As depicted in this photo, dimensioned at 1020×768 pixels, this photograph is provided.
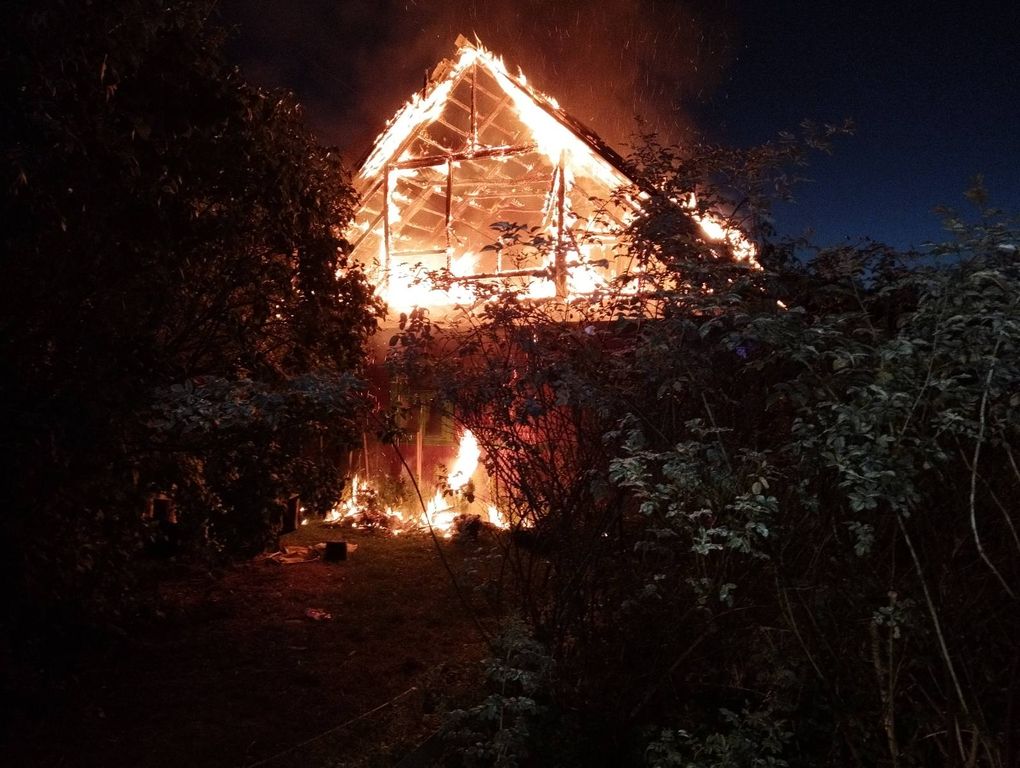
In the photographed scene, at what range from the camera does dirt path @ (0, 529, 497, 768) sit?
4180 millimetres

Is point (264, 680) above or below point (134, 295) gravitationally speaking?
below

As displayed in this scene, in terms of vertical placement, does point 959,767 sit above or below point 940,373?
below

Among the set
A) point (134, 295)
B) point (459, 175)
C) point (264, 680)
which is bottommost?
point (264, 680)

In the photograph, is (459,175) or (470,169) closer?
(470,169)

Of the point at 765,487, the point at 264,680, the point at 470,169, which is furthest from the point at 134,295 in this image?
the point at 470,169

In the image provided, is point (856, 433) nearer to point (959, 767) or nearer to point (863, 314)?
point (863, 314)

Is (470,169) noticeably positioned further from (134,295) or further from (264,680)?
(264,680)

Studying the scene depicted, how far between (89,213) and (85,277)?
1.33 ft

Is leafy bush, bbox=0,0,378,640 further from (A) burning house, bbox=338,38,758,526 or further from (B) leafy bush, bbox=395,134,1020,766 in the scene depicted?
(A) burning house, bbox=338,38,758,526

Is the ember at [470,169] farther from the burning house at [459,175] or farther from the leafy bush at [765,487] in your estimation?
the leafy bush at [765,487]

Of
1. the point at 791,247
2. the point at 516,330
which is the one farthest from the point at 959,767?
the point at 516,330

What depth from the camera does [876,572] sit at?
312 cm

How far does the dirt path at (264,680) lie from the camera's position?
418cm

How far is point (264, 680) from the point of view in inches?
206
